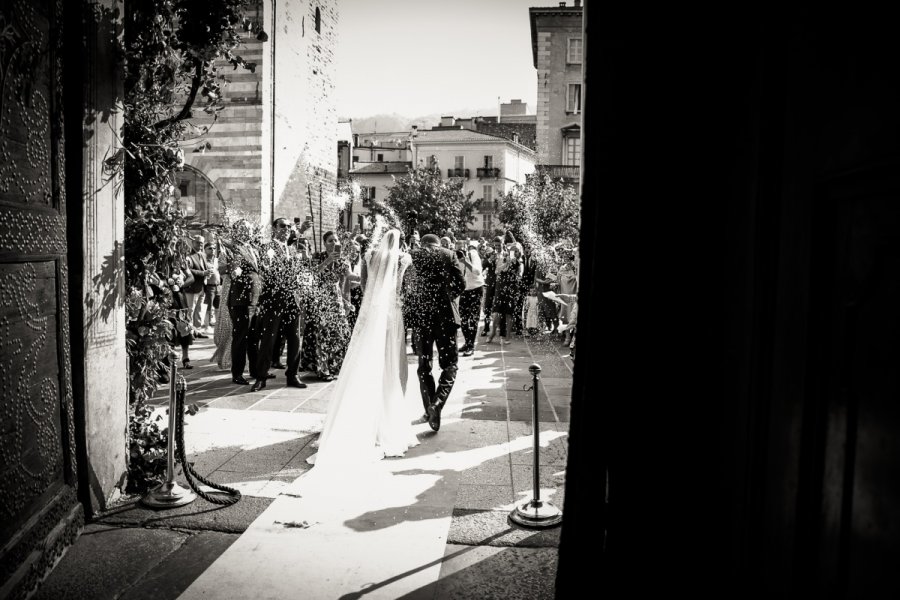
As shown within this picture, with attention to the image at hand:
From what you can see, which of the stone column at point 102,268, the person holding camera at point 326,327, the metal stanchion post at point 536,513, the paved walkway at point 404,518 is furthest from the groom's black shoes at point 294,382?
the metal stanchion post at point 536,513

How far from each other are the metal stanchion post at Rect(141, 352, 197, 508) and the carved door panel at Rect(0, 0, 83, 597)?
552 millimetres

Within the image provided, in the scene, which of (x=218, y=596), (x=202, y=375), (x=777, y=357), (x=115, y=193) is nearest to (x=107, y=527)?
(x=218, y=596)

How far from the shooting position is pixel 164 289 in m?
4.90

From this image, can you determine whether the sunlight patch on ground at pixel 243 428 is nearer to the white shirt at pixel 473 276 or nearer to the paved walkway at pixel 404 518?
the paved walkway at pixel 404 518

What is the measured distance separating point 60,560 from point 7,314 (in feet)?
4.91

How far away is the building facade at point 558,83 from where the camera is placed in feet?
147

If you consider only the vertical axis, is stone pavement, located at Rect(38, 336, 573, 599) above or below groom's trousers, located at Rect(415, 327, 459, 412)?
below

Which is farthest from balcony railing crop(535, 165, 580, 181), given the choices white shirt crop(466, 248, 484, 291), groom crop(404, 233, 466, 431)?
groom crop(404, 233, 466, 431)

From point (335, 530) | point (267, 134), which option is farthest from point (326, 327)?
point (267, 134)

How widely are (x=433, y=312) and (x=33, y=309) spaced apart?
12.4 feet

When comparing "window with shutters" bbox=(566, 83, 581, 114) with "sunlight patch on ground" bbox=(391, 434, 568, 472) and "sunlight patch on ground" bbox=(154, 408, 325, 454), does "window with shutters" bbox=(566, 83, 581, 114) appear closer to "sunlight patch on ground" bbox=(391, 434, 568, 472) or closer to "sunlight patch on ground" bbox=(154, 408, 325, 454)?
"sunlight patch on ground" bbox=(154, 408, 325, 454)

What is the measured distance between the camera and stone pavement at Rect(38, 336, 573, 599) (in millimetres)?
3395

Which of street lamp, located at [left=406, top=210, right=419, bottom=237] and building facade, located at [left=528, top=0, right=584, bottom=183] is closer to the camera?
street lamp, located at [left=406, top=210, right=419, bottom=237]

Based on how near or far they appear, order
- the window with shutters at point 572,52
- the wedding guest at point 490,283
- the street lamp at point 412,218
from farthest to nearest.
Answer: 1. the window with shutters at point 572,52
2. the wedding guest at point 490,283
3. the street lamp at point 412,218
